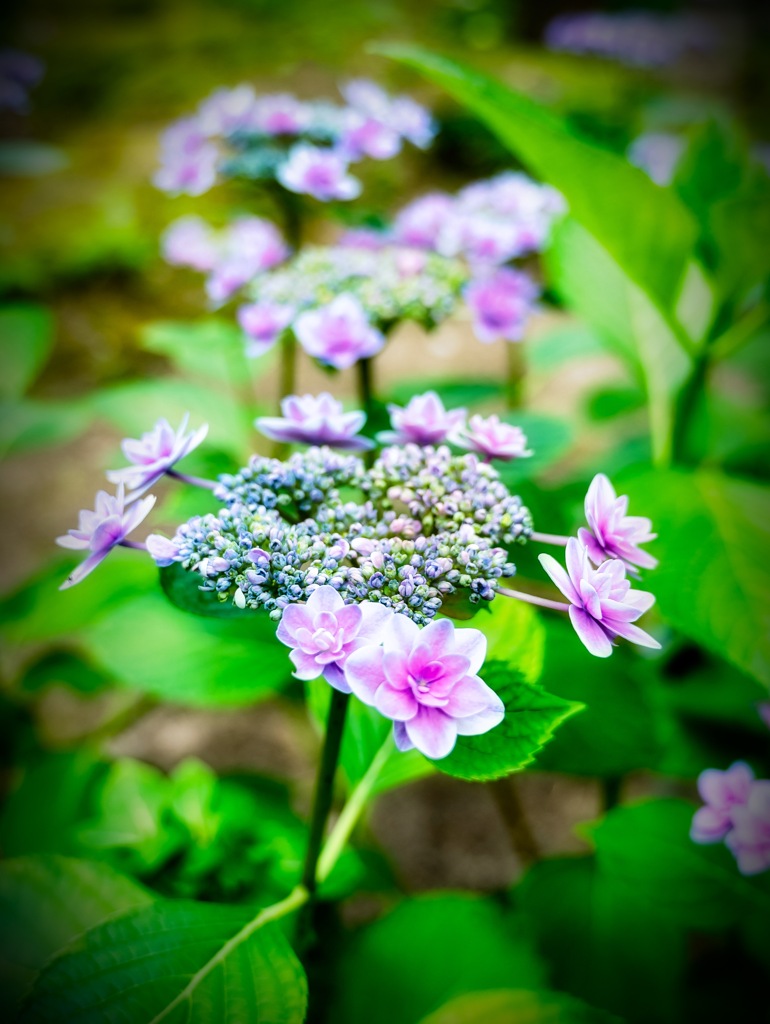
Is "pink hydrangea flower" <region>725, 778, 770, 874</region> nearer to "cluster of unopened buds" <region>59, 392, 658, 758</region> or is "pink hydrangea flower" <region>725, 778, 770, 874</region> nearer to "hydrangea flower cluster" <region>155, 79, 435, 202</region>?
"cluster of unopened buds" <region>59, 392, 658, 758</region>

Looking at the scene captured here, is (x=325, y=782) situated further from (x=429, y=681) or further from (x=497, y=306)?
(x=497, y=306)

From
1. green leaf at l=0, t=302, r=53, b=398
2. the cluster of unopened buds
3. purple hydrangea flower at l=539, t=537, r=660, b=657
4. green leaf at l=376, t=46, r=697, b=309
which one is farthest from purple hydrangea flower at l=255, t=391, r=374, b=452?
green leaf at l=0, t=302, r=53, b=398

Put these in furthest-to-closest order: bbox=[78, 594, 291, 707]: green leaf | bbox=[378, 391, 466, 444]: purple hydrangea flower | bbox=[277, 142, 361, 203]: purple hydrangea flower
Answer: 1. bbox=[277, 142, 361, 203]: purple hydrangea flower
2. bbox=[78, 594, 291, 707]: green leaf
3. bbox=[378, 391, 466, 444]: purple hydrangea flower

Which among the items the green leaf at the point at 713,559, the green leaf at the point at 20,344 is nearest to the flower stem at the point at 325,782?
the green leaf at the point at 713,559

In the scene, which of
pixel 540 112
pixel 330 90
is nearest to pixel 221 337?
pixel 540 112

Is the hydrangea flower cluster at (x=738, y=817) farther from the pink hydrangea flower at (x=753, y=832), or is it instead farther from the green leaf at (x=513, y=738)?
the green leaf at (x=513, y=738)

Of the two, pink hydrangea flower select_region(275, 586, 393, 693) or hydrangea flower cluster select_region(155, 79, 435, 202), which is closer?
pink hydrangea flower select_region(275, 586, 393, 693)
